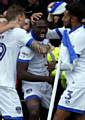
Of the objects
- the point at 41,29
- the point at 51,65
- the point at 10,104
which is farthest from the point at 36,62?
the point at 10,104

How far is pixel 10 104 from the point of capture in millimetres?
6066

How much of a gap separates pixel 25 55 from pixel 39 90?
0.52 meters

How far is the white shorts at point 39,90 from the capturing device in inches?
260

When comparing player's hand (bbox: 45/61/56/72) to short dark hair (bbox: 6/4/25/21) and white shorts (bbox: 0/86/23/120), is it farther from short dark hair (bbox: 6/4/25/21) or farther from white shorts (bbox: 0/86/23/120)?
short dark hair (bbox: 6/4/25/21)

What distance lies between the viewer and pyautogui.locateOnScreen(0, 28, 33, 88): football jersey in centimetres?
→ 605

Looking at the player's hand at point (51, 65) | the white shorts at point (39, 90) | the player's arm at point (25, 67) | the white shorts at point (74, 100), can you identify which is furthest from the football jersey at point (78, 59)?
the white shorts at point (39, 90)

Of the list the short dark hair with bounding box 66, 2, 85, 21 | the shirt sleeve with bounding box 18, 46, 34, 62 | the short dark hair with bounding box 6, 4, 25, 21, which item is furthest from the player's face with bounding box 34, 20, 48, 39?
the short dark hair with bounding box 66, 2, 85, 21

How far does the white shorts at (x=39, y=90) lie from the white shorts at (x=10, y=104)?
51 centimetres

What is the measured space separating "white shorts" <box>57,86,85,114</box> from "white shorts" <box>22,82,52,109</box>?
673 mm

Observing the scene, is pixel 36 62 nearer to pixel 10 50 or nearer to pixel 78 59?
pixel 10 50

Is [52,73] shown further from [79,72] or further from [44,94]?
[79,72]

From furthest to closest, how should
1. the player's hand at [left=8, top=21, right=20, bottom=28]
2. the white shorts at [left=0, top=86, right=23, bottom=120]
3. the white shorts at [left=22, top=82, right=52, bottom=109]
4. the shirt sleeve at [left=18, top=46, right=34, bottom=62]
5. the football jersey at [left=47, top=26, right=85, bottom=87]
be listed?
1. the white shorts at [left=22, top=82, right=52, bottom=109]
2. the shirt sleeve at [left=18, top=46, right=34, bottom=62]
3. the white shorts at [left=0, top=86, right=23, bottom=120]
4. the player's hand at [left=8, top=21, right=20, bottom=28]
5. the football jersey at [left=47, top=26, right=85, bottom=87]

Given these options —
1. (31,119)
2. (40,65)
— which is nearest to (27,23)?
(40,65)

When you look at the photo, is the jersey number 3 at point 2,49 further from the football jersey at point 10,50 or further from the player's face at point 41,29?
the player's face at point 41,29
